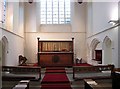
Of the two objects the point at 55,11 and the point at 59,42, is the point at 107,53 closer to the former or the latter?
the point at 59,42

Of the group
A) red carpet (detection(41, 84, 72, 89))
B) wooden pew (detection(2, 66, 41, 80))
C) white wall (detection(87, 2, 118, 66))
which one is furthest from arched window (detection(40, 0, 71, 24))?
red carpet (detection(41, 84, 72, 89))

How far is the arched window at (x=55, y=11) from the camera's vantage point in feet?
68.8

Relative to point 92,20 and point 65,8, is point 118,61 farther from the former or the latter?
point 65,8

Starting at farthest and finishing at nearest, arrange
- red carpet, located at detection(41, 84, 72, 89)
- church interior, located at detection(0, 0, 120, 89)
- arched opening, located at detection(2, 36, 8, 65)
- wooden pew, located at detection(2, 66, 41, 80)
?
arched opening, located at detection(2, 36, 8, 65) → church interior, located at detection(0, 0, 120, 89) → wooden pew, located at detection(2, 66, 41, 80) → red carpet, located at detection(41, 84, 72, 89)

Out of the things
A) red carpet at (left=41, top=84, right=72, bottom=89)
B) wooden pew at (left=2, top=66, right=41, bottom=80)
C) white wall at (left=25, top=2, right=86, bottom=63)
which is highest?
white wall at (left=25, top=2, right=86, bottom=63)

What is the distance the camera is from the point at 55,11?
21.2 m

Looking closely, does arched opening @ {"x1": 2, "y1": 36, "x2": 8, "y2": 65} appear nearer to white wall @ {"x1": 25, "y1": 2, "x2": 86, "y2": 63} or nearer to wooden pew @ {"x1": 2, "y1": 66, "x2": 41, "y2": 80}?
wooden pew @ {"x1": 2, "y1": 66, "x2": 41, "y2": 80}

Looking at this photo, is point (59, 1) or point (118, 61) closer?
point (118, 61)

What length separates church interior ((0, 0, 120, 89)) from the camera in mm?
10609

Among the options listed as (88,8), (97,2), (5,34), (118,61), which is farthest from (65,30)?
(118,61)

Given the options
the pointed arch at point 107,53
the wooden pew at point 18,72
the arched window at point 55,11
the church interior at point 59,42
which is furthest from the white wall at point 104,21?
the arched window at point 55,11

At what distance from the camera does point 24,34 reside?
20.1 m

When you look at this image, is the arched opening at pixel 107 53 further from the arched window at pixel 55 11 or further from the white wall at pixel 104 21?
the arched window at pixel 55 11

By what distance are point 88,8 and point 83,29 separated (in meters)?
2.08
